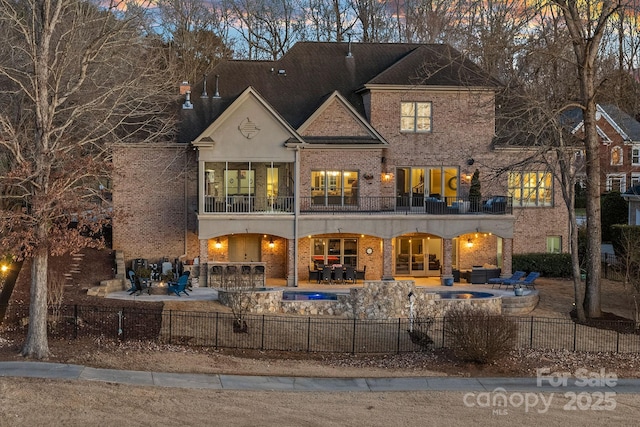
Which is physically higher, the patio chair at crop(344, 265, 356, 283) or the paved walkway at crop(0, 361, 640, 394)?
the patio chair at crop(344, 265, 356, 283)

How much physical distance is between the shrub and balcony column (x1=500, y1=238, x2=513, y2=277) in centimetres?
1322

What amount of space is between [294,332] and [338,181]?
11.1m


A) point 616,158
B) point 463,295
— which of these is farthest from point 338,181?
point 616,158

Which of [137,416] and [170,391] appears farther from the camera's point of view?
[170,391]

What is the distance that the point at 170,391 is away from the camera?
55.9 feet

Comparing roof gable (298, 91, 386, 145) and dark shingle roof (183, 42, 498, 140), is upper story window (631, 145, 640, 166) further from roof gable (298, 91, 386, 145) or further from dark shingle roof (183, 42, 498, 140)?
roof gable (298, 91, 386, 145)

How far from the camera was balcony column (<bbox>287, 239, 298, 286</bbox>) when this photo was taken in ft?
107

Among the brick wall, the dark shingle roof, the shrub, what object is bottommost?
the shrub

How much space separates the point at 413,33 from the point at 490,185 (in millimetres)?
29531

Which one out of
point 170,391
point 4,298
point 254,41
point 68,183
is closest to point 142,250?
point 4,298

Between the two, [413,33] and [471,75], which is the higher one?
[413,33]

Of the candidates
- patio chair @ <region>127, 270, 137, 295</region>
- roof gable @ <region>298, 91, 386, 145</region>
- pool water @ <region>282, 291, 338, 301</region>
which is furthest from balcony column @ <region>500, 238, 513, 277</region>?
patio chair @ <region>127, 270, 137, 295</region>

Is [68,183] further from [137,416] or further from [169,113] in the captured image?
[169,113]

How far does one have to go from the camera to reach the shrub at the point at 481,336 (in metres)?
20.6
